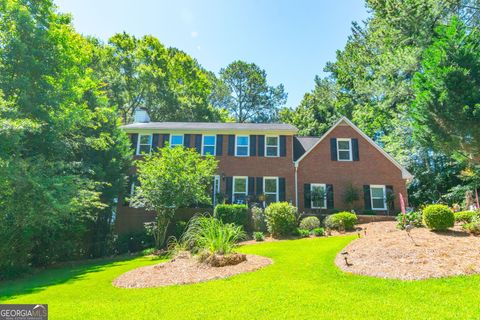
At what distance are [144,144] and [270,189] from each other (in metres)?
9.91

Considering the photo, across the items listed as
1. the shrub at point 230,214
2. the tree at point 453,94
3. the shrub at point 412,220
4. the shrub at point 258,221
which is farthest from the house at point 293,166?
the shrub at point 412,220

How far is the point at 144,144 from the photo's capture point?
2256 cm

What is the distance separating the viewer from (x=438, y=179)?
27.4 metres

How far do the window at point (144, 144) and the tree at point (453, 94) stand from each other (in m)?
17.2

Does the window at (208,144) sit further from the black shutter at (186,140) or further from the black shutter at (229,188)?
the black shutter at (229,188)

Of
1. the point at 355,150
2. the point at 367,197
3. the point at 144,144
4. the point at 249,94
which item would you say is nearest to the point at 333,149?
the point at 355,150

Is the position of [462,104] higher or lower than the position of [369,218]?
higher

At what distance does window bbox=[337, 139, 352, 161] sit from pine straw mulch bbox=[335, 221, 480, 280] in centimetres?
1092

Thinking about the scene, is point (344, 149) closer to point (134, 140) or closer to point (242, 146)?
point (242, 146)

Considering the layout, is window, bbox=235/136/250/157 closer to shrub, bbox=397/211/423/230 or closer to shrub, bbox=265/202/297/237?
shrub, bbox=265/202/297/237

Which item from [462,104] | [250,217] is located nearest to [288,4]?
[462,104]

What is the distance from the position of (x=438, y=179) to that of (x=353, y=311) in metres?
27.5

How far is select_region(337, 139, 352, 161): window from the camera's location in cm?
2127

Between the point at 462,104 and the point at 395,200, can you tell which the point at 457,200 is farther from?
the point at 462,104
